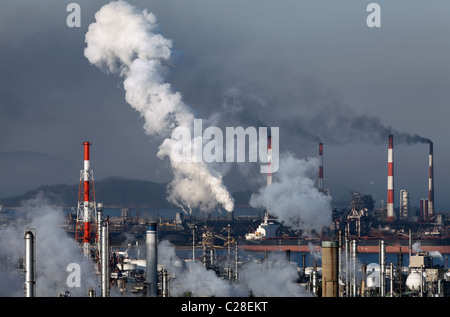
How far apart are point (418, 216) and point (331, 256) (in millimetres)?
99680

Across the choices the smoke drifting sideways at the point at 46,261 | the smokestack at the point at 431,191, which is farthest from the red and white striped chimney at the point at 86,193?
the smokestack at the point at 431,191

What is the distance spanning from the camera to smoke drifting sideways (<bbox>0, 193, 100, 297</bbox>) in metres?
38.7

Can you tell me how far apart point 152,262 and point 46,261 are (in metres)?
5.03

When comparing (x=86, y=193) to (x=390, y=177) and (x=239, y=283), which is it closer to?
(x=239, y=283)

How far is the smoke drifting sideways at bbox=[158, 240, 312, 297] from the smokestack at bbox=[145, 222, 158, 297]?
1165mm

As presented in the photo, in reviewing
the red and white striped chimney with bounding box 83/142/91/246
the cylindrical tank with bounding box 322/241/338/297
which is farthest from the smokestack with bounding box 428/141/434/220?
the cylindrical tank with bounding box 322/241/338/297

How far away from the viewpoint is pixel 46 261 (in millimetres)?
42312

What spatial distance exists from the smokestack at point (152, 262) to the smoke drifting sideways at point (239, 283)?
1.16 m

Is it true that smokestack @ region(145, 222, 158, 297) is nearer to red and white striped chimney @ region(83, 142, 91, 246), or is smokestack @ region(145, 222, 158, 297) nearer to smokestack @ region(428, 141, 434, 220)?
red and white striped chimney @ region(83, 142, 91, 246)

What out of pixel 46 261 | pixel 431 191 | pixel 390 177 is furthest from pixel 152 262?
pixel 431 191

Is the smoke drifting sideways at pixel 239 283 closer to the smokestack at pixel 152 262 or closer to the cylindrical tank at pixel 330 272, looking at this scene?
the smokestack at pixel 152 262

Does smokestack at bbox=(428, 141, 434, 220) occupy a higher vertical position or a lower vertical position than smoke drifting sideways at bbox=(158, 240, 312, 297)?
higher
